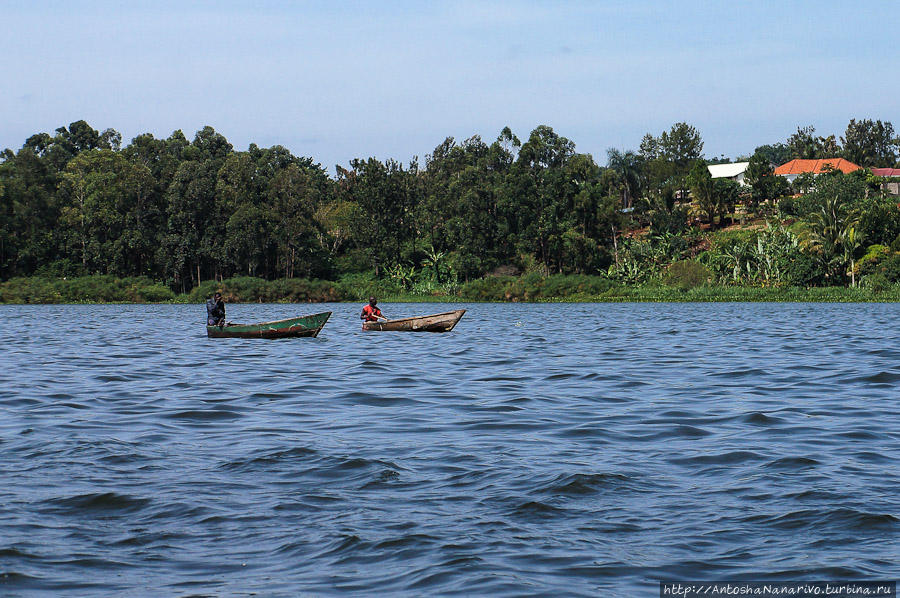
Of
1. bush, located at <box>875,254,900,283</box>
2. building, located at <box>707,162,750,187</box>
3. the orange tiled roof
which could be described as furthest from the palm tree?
building, located at <box>707,162,750,187</box>

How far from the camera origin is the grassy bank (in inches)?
2901

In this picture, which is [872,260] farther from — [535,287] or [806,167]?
[806,167]

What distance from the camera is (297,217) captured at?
275 feet

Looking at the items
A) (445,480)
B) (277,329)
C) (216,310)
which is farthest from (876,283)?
(445,480)

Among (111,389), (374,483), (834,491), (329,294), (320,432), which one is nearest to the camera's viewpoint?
(834,491)

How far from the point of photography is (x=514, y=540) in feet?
23.6

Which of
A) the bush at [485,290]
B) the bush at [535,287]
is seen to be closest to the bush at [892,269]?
the bush at [535,287]

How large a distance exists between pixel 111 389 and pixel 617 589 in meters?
13.3

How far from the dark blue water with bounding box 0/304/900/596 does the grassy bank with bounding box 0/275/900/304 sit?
53678 millimetres

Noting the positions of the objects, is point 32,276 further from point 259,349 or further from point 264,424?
point 264,424

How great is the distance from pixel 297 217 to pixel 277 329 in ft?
183

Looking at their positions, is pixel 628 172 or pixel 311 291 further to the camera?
pixel 628 172

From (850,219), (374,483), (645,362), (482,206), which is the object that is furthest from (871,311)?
(374,483)

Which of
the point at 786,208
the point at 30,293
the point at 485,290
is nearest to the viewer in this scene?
the point at 485,290
